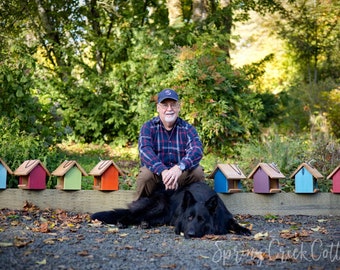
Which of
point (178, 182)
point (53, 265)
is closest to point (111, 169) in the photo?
point (178, 182)

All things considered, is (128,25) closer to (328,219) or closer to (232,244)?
(328,219)

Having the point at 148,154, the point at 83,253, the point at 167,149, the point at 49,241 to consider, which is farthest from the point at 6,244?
the point at 167,149

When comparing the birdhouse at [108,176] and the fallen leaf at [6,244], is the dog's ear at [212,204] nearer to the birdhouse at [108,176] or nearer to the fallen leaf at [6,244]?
the birdhouse at [108,176]

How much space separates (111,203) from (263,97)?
6.47 m

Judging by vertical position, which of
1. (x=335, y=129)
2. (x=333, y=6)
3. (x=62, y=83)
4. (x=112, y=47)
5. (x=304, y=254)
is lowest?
(x=304, y=254)

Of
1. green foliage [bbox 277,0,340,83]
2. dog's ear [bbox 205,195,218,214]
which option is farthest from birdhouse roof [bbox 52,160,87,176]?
green foliage [bbox 277,0,340,83]

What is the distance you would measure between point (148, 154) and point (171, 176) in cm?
42

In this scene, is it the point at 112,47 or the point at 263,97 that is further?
the point at 263,97

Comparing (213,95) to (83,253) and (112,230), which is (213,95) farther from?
(83,253)

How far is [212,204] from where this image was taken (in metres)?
4.20

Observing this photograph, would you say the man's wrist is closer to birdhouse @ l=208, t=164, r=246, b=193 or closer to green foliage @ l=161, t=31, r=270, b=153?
birdhouse @ l=208, t=164, r=246, b=193

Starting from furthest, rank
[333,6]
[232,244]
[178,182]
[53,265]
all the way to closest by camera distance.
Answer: [333,6] < [178,182] < [232,244] < [53,265]

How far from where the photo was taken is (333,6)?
15406 millimetres

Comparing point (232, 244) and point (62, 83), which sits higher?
point (62, 83)
